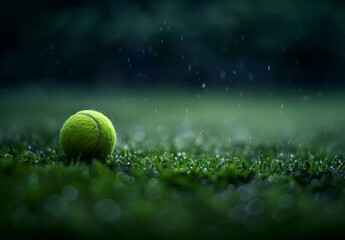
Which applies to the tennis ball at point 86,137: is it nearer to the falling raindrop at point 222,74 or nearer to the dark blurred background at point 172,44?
the dark blurred background at point 172,44

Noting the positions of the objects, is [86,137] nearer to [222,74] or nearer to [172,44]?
[172,44]

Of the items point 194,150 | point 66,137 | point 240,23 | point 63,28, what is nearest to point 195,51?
point 240,23

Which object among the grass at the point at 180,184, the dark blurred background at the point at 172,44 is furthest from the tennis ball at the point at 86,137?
the dark blurred background at the point at 172,44

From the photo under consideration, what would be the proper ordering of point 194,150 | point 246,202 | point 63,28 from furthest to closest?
1. point 63,28
2. point 194,150
3. point 246,202

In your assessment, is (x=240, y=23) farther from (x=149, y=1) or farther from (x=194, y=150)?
(x=194, y=150)

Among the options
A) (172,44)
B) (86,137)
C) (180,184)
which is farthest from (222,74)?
(180,184)
